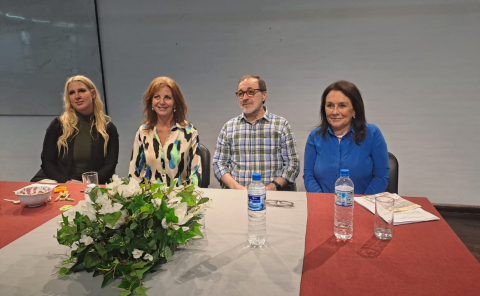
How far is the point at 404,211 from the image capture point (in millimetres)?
1456

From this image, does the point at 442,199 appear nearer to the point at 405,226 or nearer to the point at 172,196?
the point at 405,226

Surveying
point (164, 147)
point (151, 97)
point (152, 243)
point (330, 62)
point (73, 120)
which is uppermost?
point (330, 62)

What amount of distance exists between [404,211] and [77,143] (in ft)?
7.79

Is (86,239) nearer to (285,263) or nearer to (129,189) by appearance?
(129,189)

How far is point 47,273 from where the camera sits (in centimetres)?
105

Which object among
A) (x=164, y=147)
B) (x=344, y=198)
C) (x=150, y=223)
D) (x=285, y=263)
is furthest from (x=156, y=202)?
(x=164, y=147)

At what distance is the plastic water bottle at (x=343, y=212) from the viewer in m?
1.25

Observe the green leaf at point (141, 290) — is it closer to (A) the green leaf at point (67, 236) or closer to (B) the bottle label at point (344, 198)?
(A) the green leaf at point (67, 236)

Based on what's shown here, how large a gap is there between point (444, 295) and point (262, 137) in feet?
5.88

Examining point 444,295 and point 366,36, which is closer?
point 444,295

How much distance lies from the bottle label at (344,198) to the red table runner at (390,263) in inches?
4.3

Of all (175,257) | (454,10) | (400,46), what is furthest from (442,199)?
(175,257)

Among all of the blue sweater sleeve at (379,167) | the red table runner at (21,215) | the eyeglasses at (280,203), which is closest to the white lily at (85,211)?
the red table runner at (21,215)

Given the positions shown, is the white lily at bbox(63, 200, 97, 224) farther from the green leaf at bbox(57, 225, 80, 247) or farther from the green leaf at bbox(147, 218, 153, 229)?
the green leaf at bbox(147, 218, 153, 229)
